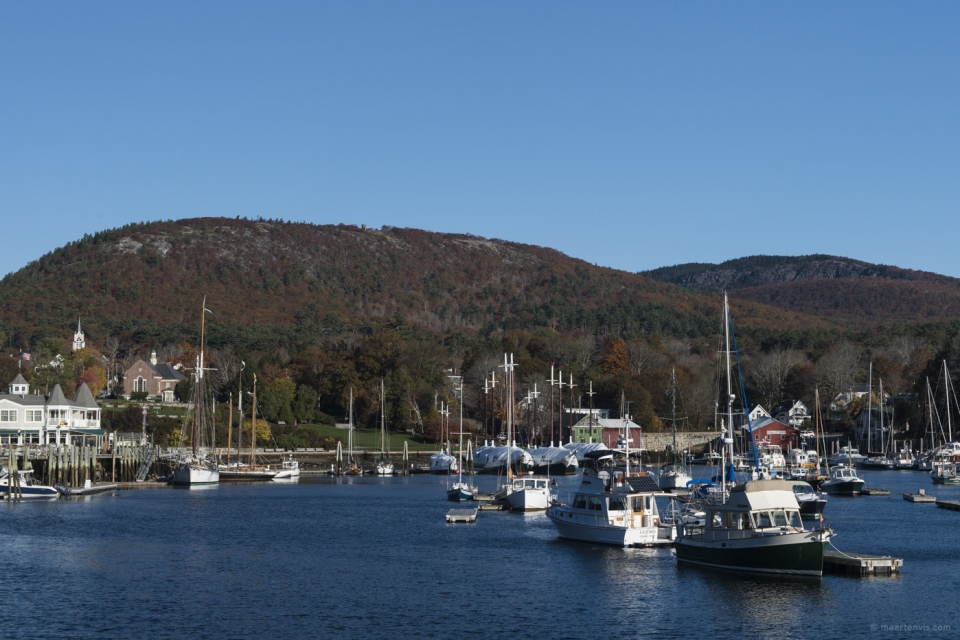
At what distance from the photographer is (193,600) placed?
37.3 meters

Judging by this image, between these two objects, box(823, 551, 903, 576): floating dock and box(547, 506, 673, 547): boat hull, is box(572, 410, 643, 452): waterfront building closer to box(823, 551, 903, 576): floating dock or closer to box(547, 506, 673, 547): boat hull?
box(547, 506, 673, 547): boat hull

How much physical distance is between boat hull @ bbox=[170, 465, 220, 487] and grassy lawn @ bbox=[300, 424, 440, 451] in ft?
114

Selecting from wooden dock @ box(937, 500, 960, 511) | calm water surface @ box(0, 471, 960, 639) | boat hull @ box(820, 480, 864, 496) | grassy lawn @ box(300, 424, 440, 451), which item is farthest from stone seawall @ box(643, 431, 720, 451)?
calm water surface @ box(0, 471, 960, 639)

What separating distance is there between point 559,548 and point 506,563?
4.95 meters

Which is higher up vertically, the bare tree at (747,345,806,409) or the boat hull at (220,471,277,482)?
the bare tree at (747,345,806,409)

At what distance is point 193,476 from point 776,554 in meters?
62.2

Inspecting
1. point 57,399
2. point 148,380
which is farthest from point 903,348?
point 57,399

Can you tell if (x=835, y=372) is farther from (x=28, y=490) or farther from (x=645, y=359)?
(x=28, y=490)

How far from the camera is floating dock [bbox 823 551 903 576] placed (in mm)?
41188

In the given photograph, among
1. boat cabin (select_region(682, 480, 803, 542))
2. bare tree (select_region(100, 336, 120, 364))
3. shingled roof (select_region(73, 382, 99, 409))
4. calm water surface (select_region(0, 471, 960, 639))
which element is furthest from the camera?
bare tree (select_region(100, 336, 120, 364))

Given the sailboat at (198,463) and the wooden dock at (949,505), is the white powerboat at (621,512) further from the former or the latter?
Answer: the sailboat at (198,463)

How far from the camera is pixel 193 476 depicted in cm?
9100

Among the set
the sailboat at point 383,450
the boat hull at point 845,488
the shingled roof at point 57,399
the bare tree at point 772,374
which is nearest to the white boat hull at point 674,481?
the boat hull at point 845,488

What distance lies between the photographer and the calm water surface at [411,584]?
33312 millimetres
